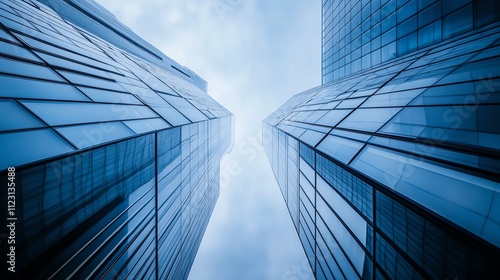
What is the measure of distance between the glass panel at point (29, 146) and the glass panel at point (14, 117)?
0.22 m

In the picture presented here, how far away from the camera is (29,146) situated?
4.63m

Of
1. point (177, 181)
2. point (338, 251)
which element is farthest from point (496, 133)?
point (177, 181)

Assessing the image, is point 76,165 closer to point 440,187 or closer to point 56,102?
point 56,102

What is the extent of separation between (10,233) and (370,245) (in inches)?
354

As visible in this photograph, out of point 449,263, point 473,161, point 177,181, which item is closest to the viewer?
point 449,263

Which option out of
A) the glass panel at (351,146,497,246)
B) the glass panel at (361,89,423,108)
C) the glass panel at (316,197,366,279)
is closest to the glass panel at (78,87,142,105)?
the glass panel at (351,146,497,246)

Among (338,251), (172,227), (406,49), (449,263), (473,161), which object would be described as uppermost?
(406,49)

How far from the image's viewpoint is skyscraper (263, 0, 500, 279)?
4012mm

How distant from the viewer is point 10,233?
434cm

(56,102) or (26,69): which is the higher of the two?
(26,69)

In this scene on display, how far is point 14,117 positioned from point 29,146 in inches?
44.6

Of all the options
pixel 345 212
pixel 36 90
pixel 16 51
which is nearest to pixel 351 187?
pixel 345 212

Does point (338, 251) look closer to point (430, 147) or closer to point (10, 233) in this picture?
point (430, 147)

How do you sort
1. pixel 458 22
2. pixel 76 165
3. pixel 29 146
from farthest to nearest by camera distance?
pixel 458 22, pixel 76 165, pixel 29 146
